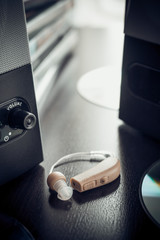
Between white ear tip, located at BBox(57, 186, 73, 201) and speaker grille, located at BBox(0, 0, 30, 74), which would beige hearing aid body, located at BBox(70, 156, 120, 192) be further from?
speaker grille, located at BBox(0, 0, 30, 74)

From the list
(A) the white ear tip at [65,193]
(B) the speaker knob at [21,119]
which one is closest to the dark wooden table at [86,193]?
(A) the white ear tip at [65,193]

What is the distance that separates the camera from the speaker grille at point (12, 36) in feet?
1.10

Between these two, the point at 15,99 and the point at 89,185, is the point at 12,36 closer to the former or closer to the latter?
the point at 15,99

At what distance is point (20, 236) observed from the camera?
0.34 m

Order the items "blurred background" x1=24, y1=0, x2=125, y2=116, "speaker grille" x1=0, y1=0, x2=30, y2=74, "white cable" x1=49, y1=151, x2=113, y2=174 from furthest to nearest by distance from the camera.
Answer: "blurred background" x1=24, y1=0, x2=125, y2=116 < "white cable" x1=49, y1=151, x2=113, y2=174 < "speaker grille" x1=0, y1=0, x2=30, y2=74

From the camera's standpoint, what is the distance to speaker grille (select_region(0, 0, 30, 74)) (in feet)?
1.10

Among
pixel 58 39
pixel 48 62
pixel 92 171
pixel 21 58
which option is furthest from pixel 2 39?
pixel 58 39

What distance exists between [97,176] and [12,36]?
0.23 meters

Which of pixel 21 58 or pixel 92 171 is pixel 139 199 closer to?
pixel 92 171

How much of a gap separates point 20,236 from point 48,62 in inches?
19.5

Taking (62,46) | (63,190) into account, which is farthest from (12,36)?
(62,46)

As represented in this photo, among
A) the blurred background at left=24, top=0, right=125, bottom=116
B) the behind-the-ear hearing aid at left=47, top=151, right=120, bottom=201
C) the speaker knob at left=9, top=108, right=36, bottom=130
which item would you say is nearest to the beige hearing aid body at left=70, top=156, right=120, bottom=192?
the behind-the-ear hearing aid at left=47, top=151, right=120, bottom=201

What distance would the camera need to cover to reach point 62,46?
85cm

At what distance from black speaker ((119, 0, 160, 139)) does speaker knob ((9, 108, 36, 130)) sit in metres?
0.22
